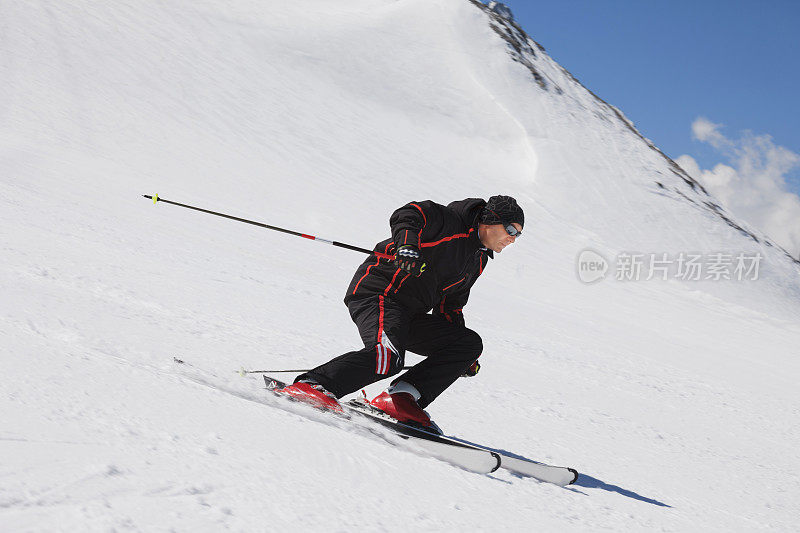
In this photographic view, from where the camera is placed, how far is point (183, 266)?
6812mm

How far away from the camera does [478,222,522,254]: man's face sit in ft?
11.6

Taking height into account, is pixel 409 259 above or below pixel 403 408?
above

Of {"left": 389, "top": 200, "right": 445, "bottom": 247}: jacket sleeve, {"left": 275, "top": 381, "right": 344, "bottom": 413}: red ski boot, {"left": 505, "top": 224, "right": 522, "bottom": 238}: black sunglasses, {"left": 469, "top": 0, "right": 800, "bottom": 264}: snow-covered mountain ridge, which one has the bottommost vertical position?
{"left": 275, "top": 381, "right": 344, "bottom": 413}: red ski boot

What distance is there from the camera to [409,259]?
3188mm

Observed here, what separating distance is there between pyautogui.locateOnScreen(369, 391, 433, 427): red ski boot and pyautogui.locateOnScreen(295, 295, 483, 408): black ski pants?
0.09m

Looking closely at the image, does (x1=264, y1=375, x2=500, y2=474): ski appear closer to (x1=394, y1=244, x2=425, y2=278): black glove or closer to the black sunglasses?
(x1=394, y1=244, x2=425, y2=278): black glove

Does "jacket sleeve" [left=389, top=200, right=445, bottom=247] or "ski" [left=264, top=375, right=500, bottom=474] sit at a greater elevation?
"jacket sleeve" [left=389, top=200, right=445, bottom=247]

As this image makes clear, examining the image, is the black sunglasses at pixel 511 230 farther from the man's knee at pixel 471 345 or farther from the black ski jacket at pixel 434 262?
the man's knee at pixel 471 345

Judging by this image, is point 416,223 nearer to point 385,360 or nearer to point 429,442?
point 385,360

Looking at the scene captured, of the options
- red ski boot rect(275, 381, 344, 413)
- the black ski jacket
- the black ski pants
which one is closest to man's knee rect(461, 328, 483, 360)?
the black ski pants

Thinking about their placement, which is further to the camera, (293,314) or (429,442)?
(293,314)

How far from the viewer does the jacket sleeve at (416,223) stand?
320 centimetres

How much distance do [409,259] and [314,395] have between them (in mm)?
795

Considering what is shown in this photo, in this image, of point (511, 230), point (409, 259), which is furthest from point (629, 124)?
point (409, 259)
